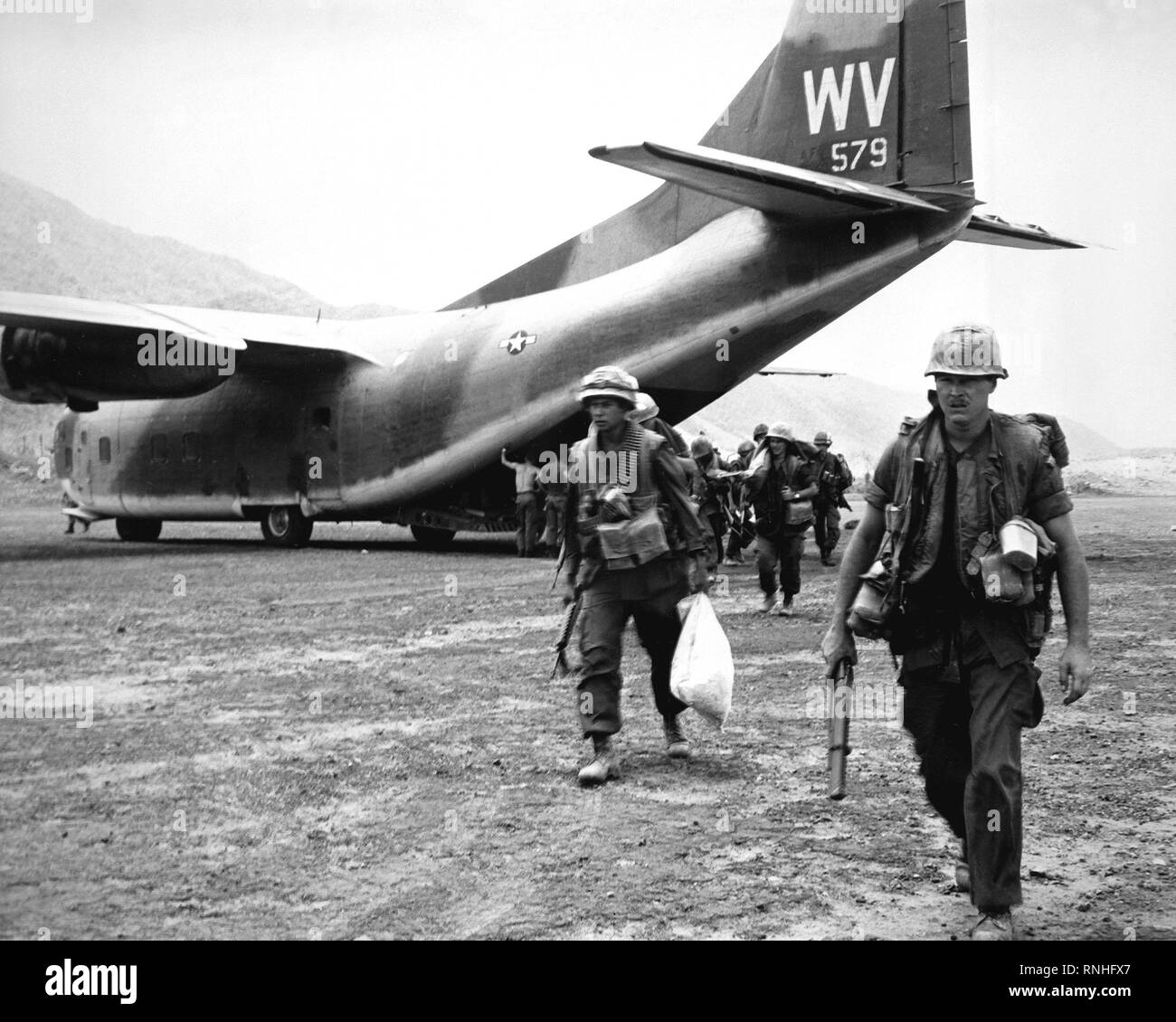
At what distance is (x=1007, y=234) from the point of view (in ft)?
56.2

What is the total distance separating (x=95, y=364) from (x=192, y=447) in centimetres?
277

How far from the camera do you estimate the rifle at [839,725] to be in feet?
14.5

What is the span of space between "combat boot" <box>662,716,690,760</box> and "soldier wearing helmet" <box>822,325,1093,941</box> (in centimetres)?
237

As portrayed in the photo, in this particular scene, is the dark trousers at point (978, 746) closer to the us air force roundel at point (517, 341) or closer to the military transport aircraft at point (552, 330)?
the military transport aircraft at point (552, 330)

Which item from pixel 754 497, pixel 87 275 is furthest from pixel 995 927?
pixel 87 275

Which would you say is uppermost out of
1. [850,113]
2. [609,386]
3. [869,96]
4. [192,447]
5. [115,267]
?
[115,267]

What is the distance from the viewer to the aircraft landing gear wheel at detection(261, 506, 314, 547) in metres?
19.8

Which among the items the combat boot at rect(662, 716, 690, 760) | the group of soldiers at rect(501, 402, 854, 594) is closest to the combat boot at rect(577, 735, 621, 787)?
the combat boot at rect(662, 716, 690, 760)

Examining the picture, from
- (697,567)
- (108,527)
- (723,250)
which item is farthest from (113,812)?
(108,527)

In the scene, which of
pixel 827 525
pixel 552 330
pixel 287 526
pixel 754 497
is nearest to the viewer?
pixel 754 497

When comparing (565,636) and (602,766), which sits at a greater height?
(565,636)

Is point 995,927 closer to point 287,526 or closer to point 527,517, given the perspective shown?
point 527,517

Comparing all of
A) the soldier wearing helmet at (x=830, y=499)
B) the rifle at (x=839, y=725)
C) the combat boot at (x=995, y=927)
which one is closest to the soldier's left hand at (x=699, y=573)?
the rifle at (x=839, y=725)
